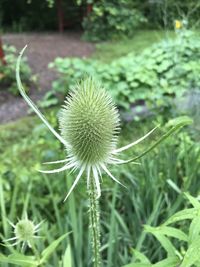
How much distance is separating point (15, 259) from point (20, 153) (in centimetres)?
270

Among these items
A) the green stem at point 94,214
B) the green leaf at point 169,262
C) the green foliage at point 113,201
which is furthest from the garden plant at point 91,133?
the green foliage at point 113,201

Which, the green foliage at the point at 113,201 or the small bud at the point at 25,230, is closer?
the small bud at the point at 25,230

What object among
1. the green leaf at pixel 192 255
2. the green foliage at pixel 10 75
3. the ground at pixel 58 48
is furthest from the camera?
the ground at pixel 58 48

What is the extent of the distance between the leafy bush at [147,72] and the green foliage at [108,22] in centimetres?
344

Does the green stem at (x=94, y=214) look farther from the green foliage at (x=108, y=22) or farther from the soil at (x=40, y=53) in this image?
the green foliage at (x=108, y=22)

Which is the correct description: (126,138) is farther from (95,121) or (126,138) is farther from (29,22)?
(29,22)

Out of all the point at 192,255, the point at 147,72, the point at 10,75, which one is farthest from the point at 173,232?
the point at 10,75

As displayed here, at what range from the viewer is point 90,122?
47.6 inches

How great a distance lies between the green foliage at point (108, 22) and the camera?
326 inches

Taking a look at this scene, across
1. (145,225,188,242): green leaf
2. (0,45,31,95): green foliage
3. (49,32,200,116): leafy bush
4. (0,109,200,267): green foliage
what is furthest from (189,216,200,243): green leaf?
(0,45,31,95): green foliage

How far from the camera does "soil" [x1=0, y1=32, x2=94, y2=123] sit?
5.32 metres

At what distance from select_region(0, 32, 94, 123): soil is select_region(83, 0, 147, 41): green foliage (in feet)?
0.97

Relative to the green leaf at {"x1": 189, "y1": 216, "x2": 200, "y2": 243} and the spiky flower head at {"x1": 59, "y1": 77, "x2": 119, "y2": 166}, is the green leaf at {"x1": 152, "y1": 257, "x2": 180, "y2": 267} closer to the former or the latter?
the green leaf at {"x1": 189, "y1": 216, "x2": 200, "y2": 243}

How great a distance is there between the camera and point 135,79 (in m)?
4.70
